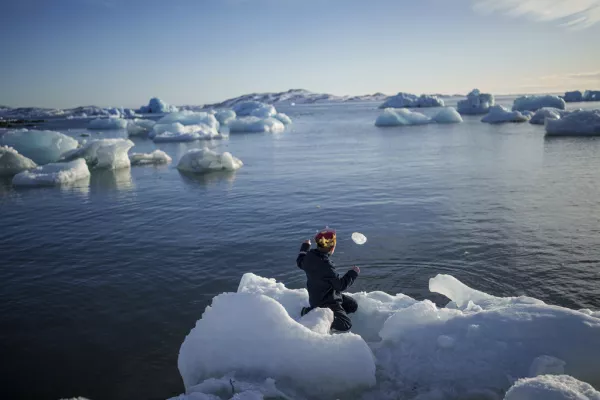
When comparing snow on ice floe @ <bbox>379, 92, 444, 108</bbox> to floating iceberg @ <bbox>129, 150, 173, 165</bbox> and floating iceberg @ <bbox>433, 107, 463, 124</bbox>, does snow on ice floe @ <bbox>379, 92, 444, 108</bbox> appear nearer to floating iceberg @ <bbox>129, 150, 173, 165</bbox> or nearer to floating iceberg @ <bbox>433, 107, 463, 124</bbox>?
floating iceberg @ <bbox>433, 107, 463, 124</bbox>

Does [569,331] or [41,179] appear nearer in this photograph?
[569,331]

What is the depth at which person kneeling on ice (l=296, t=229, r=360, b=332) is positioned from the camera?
184 inches

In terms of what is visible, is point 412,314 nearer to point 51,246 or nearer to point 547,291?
point 547,291

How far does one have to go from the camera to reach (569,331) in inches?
161

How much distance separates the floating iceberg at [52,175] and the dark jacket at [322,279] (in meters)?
18.0

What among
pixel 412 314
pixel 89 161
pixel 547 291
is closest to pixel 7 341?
pixel 412 314

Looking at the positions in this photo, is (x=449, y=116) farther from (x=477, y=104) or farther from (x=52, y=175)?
(x=52, y=175)

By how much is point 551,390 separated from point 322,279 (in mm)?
2375

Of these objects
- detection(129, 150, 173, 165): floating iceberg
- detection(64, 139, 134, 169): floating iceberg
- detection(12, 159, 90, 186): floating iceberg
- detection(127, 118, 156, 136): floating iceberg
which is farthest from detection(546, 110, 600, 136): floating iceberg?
detection(127, 118, 156, 136): floating iceberg

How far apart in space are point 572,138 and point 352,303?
31.8 m

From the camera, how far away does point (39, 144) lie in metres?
26.4

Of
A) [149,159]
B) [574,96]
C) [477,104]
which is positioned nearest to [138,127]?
[149,159]

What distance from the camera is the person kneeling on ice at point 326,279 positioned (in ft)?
15.3

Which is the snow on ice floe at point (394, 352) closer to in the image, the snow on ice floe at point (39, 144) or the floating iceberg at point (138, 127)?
the snow on ice floe at point (39, 144)
